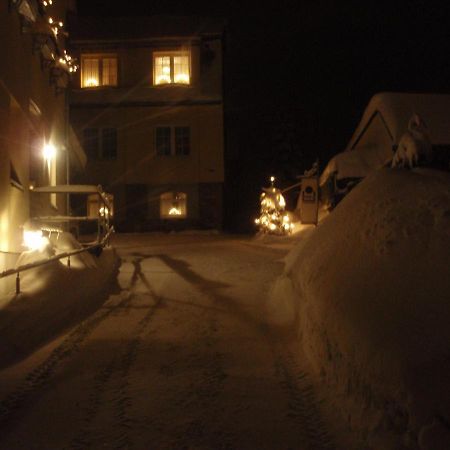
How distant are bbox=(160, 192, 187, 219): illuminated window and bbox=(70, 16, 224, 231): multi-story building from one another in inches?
2.0

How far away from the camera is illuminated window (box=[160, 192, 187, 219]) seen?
28109 millimetres

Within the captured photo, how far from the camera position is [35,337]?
23.4 ft

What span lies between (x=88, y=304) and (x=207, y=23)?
2206 centimetres

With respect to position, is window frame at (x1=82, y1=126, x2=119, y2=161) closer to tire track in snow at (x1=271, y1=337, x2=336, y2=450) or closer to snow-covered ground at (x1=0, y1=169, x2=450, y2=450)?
snow-covered ground at (x1=0, y1=169, x2=450, y2=450)

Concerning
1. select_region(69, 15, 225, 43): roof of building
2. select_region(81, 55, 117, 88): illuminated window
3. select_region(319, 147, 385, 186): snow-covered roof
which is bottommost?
select_region(319, 147, 385, 186): snow-covered roof

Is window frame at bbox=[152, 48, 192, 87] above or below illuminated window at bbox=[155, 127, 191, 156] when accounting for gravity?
above

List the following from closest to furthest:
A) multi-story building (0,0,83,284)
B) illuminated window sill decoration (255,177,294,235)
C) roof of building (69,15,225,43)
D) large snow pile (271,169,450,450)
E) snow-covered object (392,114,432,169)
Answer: large snow pile (271,169,450,450) < snow-covered object (392,114,432,169) < multi-story building (0,0,83,284) < illuminated window sill decoration (255,177,294,235) < roof of building (69,15,225,43)

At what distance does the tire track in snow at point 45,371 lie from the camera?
16.6 ft

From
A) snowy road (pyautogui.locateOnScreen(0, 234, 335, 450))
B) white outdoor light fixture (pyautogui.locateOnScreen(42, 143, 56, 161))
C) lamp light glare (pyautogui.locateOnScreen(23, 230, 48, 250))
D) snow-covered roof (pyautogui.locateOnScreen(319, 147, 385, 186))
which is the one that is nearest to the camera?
snowy road (pyautogui.locateOnScreen(0, 234, 335, 450))

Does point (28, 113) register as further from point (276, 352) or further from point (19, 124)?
point (276, 352)

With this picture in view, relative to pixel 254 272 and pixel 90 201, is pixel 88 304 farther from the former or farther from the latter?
pixel 90 201

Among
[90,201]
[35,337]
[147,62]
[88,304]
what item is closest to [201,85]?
[147,62]

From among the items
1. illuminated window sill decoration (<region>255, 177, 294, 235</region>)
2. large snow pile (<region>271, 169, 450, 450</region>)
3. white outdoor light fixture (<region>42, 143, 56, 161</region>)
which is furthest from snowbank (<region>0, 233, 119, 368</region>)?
illuminated window sill decoration (<region>255, 177, 294, 235</region>)

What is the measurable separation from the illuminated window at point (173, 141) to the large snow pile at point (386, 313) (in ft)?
66.4
